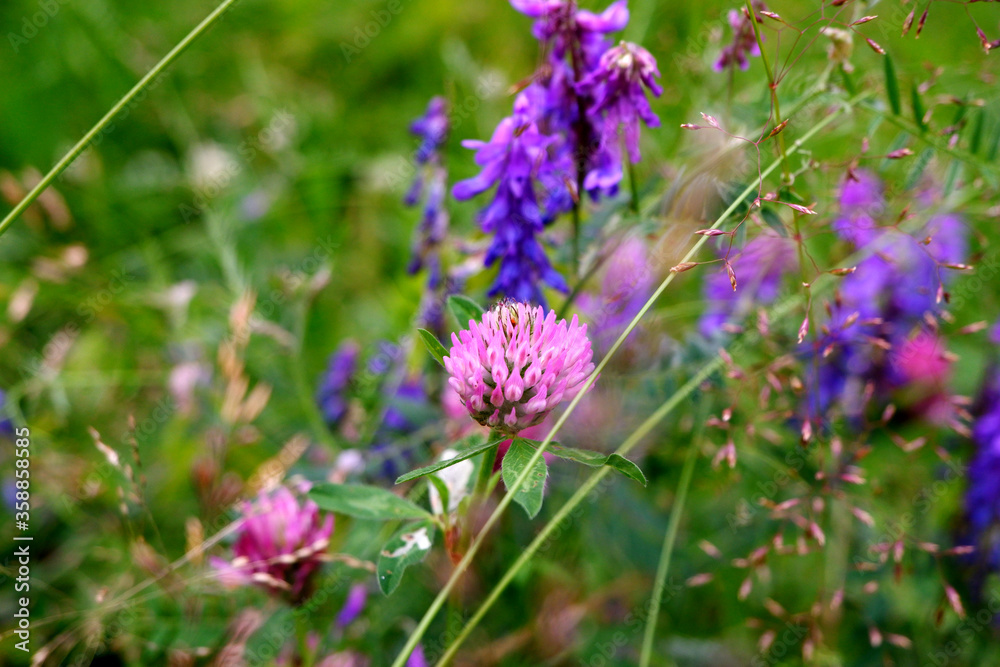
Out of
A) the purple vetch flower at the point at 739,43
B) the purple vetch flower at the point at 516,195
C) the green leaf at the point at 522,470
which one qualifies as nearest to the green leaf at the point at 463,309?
the purple vetch flower at the point at 516,195

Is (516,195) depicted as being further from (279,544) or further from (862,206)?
(862,206)

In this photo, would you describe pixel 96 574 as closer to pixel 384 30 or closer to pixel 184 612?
pixel 184 612

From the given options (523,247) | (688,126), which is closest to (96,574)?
(523,247)

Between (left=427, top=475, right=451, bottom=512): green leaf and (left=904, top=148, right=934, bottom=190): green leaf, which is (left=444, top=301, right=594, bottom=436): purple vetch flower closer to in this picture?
(left=427, top=475, right=451, bottom=512): green leaf

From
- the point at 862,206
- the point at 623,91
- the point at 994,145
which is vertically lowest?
the point at 862,206

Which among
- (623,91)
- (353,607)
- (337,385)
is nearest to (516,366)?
(623,91)

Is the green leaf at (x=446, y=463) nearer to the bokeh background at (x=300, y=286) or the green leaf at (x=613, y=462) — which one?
the green leaf at (x=613, y=462)

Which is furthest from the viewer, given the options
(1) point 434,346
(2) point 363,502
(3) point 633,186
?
(3) point 633,186
